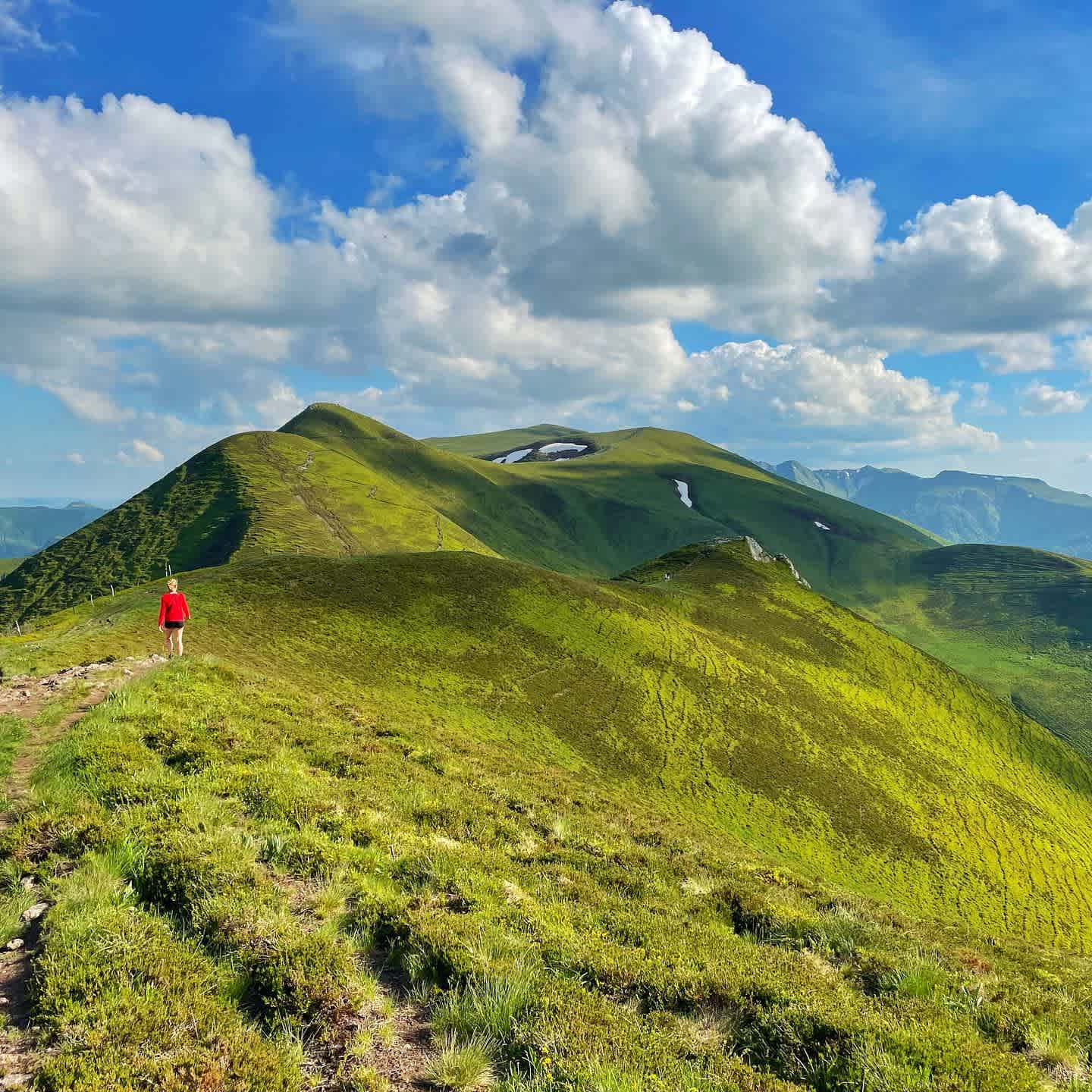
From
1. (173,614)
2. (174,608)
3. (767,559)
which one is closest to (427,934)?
(173,614)

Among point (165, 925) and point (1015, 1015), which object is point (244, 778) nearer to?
point (165, 925)

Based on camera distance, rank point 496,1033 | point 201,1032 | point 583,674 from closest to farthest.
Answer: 1. point 201,1032
2. point 496,1033
3. point 583,674

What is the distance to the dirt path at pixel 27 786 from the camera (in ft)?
23.0

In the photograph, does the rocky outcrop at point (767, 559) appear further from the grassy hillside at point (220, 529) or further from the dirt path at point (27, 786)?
the dirt path at point (27, 786)

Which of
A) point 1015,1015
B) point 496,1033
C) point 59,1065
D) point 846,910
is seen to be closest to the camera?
point 59,1065

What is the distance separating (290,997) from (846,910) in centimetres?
1382

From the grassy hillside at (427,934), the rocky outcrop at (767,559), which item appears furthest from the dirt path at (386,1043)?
the rocky outcrop at (767,559)

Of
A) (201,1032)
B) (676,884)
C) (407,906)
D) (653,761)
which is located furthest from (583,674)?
(201,1032)

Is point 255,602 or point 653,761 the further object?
point 255,602

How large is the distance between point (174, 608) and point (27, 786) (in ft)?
52.2

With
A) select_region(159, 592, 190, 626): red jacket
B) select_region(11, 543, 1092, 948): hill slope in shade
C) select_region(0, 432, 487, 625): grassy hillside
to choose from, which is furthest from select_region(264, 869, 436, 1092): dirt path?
select_region(0, 432, 487, 625): grassy hillside

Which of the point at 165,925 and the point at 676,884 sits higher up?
the point at 165,925

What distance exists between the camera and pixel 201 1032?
7.41 metres

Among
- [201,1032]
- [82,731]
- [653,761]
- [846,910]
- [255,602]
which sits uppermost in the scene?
[255,602]
